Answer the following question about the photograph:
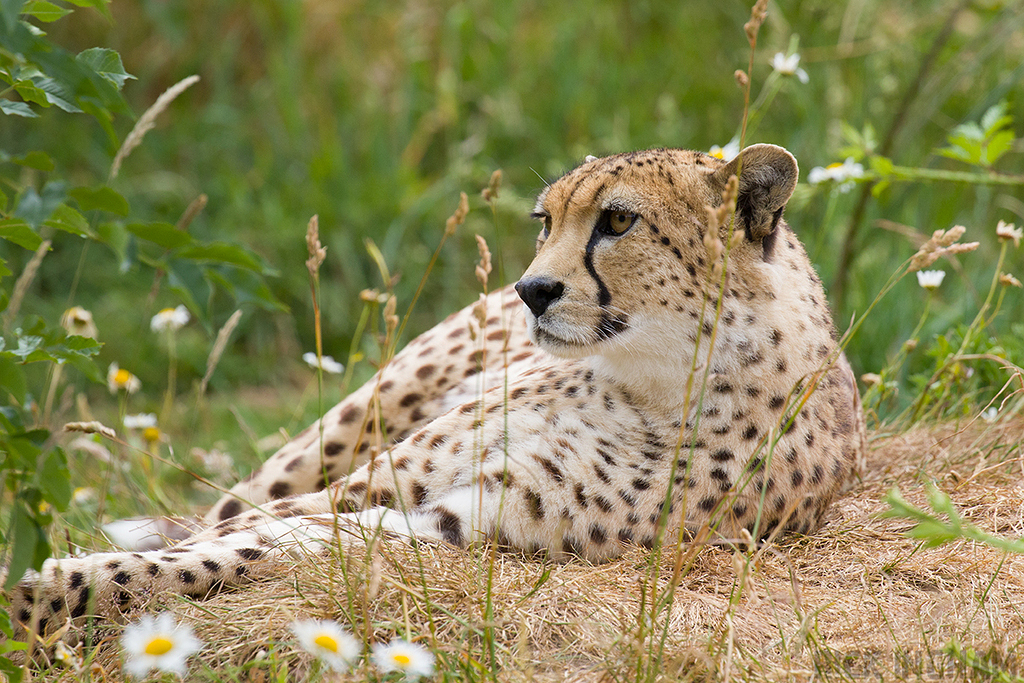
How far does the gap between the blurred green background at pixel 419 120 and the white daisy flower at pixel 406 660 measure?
2.85m

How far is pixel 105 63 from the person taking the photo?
177 cm

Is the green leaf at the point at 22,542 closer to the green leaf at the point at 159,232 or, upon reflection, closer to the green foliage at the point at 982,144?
the green leaf at the point at 159,232

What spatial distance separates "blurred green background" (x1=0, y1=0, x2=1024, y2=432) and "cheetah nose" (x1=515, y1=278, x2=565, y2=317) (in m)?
2.14

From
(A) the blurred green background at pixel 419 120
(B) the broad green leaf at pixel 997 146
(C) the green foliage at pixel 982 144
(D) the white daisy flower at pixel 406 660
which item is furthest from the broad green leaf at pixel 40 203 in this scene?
(A) the blurred green background at pixel 419 120

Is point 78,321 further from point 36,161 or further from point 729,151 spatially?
point 729,151

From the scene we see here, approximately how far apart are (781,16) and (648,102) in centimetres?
89

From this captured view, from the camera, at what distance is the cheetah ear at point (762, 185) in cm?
214

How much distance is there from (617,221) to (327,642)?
3.79 ft

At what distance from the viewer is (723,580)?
82.4 inches

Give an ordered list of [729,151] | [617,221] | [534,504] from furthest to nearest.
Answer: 1. [729,151]
2. [617,221]
3. [534,504]

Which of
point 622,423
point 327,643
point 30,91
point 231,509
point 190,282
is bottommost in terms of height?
point 231,509

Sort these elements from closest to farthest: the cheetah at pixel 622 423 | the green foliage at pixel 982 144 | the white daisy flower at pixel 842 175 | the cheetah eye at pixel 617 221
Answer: the cheetah at pixel 622 423, the cheetah eye at pixel 617 221, the green foliage at pixel 982 144, the white daisy flower at pixel 842 175

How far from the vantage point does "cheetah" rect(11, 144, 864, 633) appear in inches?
82.4

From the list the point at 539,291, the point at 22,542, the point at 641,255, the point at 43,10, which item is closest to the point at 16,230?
the point at 43,10
